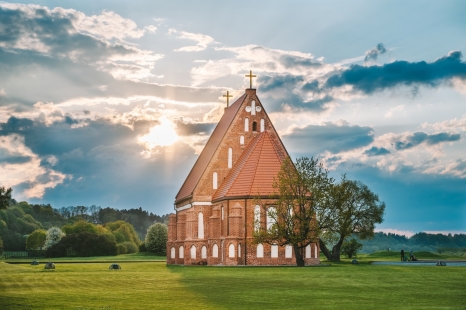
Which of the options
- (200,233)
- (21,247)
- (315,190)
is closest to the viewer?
(315,190)

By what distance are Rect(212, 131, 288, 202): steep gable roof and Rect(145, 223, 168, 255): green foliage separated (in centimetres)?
4362

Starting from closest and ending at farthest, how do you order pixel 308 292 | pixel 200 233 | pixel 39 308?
pixel 39 308
pixel 308 292
pixel 200 233

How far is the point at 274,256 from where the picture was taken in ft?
156

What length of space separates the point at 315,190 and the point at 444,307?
88.7 feet

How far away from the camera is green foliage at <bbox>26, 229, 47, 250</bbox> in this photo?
11769 cm

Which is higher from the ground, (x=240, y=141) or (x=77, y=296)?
(x=240, y=141)

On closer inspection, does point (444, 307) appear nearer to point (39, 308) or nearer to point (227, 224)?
point (39, 308)

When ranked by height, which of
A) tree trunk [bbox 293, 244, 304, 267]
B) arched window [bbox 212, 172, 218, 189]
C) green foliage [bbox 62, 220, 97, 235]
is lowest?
tree trunk [bbox 293, 244, 304, 267]

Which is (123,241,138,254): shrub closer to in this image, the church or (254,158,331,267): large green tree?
the church

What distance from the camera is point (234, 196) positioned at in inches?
1919

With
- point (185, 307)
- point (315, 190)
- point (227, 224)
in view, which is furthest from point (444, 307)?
point (227, 224)

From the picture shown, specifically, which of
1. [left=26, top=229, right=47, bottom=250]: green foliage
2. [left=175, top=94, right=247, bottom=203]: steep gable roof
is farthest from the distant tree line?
[left=175, top=94, right=247, bottom=203]: steep gable roof

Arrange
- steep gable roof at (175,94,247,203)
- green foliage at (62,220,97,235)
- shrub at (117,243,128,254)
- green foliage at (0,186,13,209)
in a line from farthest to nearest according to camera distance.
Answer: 1. green foliage at (62,220,97,235)
2. shrub at (117,243,128,254)
3. steep gable roof at (175,94,247,203)
4. green foliage at (0,186,13,209)

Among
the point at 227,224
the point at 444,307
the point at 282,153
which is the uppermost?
the point at 282,153
